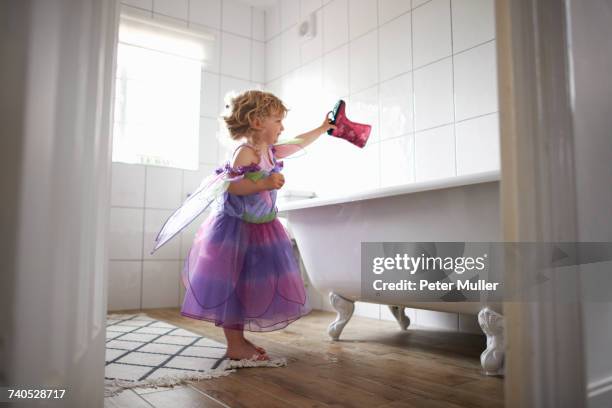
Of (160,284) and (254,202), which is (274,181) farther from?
(160,284)

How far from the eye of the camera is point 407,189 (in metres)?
1.41

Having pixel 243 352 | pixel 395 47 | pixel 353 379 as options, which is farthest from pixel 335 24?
pixel 353 379

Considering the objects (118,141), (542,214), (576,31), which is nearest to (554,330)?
(542,214)

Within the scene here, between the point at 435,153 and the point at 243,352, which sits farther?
the point at 435,153

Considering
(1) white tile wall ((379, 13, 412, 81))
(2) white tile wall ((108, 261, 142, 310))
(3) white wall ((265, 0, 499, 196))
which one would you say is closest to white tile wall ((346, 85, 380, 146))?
(3) white wall ((265, 0, 499, 196))

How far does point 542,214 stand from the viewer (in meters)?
0.69

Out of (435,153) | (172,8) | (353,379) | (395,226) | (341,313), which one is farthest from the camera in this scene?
(172,8)

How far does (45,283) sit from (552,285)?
69cm

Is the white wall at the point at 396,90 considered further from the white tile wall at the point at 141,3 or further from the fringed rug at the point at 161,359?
the fringed rug at the point at 161,359

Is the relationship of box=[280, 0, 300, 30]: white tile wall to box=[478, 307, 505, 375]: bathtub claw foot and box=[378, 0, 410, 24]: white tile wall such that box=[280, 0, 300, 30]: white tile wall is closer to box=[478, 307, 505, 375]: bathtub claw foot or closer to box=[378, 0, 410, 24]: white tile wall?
box=[378, 0, 410, 24]: white tile wall

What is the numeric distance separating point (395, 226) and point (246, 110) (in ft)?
2.07

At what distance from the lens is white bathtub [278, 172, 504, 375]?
4.25 ft

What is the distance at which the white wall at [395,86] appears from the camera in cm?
200

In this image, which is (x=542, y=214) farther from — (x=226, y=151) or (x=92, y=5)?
(x=226, y=151)
